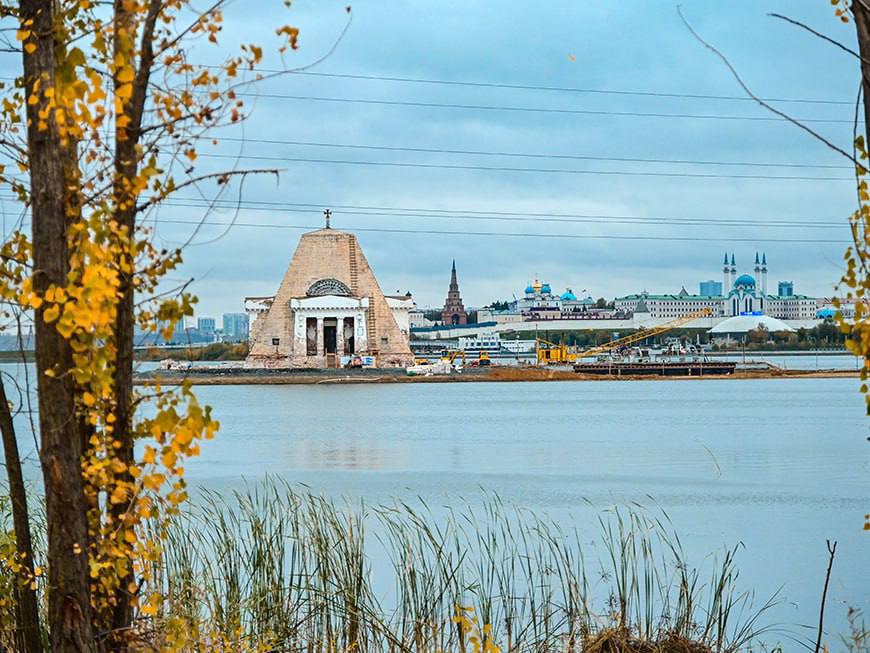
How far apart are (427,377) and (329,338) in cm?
560

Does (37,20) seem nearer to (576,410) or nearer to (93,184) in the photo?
(93,184)

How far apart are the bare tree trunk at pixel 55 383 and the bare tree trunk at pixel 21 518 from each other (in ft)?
1.76

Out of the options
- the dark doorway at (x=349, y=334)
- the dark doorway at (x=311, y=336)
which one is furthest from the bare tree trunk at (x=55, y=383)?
the dark doorway at (x=311, y=336)

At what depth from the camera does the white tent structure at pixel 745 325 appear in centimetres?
10701

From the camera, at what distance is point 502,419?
111ft

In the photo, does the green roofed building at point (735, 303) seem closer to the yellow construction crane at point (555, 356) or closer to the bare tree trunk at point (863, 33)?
the yellow construction crane at point (555, 356)

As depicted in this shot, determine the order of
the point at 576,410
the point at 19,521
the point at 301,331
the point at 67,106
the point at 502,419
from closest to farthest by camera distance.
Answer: the point at 67,106, the point at 19,521, the point at 502,419, the point at 576,410, the point at 301,331

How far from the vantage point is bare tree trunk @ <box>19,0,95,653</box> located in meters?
3.16

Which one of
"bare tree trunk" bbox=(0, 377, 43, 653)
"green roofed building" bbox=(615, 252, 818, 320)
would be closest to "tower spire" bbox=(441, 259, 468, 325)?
"green roofed building" bbox=(615, 252, 818, 320)

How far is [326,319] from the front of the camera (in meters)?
58.0

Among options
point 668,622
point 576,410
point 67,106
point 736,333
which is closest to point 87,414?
point 67,106

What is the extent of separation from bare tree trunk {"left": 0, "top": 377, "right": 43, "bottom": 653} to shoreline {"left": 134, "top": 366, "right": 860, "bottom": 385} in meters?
48.6

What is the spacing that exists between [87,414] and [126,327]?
27 cm

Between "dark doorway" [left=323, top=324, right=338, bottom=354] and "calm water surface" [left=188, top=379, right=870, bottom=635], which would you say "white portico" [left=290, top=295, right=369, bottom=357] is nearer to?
"dark doorway" [left=323, top=324, right=338, bottom=354]
